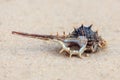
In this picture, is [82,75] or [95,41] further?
→ [95,41]

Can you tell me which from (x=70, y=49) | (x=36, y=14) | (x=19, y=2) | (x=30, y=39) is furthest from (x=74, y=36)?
(x=19, y=2)

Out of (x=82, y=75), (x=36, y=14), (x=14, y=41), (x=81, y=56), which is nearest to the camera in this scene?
(x=82, y=75)

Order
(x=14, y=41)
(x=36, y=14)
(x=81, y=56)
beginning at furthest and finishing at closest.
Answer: (x=36, y=14) < (x=14, y=41) < (x=81, y=56)

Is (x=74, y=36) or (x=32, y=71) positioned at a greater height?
(x=74, y=36)

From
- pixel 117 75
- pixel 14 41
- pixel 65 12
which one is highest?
pixel 65 12

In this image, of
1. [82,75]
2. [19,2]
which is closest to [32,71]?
[82,75]

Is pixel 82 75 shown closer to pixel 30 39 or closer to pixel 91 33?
pixel 91 33
